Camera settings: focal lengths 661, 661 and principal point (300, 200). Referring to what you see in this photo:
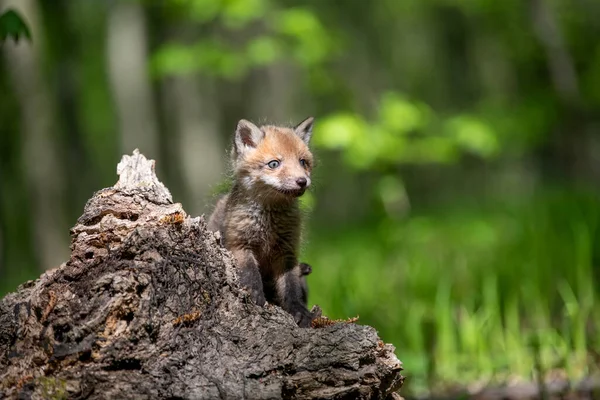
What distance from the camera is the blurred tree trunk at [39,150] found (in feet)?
38.2

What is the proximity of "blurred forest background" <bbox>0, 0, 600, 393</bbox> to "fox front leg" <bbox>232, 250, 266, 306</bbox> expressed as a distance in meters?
0.74

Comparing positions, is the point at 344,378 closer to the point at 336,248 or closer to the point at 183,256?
the point at 183,256

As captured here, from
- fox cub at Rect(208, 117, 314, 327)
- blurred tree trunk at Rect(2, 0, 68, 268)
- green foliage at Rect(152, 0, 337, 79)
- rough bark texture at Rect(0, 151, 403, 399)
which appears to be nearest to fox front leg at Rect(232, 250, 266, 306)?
fox cub at Rect(208, 117, 314, 327)

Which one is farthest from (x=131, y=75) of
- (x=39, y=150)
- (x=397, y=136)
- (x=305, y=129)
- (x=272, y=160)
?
(x=272, y=160)

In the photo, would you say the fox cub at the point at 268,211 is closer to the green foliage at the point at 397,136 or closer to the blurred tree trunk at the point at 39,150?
the green foliage at the point at 397,136

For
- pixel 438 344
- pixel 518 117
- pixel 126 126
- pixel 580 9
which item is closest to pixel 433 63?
pixel 580 9

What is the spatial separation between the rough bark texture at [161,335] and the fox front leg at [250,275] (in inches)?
15.6

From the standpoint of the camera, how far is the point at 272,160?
486 cm

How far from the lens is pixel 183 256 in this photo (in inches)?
135

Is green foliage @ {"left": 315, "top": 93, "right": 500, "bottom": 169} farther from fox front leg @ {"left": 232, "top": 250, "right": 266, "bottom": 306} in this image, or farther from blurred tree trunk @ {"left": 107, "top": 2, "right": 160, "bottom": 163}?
blurred tree trunk @ {"left": 107, "top": 2, "right": 160, "bottom": 163}

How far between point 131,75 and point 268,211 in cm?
1308

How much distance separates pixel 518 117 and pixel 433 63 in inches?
707

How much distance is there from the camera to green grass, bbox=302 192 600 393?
5488 millimetres

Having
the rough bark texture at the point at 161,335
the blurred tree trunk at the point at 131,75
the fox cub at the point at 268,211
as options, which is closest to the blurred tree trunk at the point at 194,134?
the blurred tree trunk at the point at 131,75
